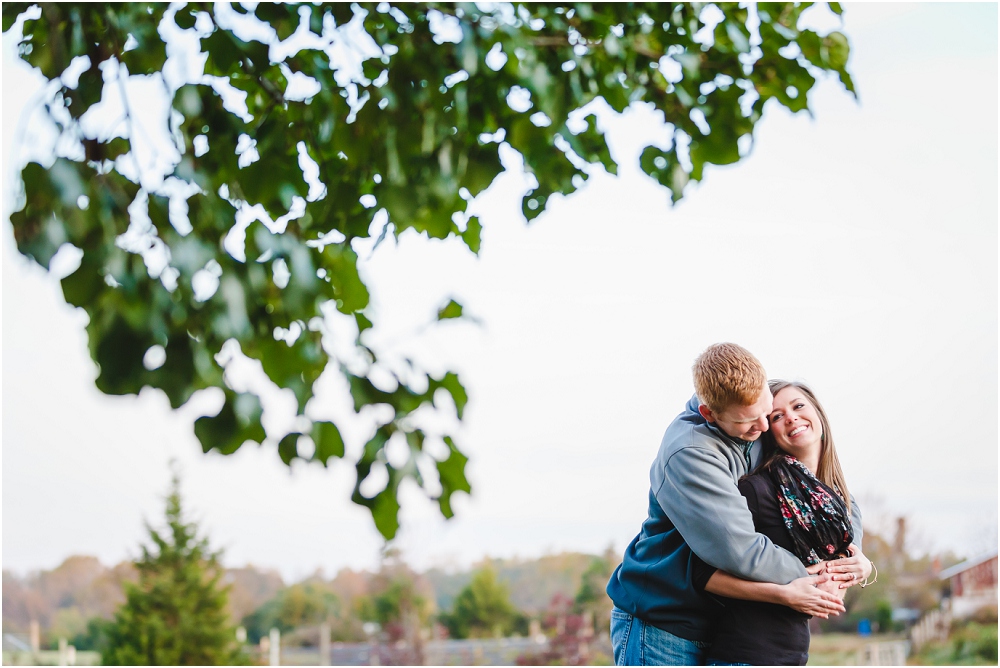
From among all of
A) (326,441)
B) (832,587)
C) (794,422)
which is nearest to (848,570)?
(832,587)

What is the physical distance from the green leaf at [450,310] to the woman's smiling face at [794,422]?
119 centimetres

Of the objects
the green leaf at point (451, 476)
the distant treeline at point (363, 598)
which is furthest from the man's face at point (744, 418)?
the distant treeline at point (363, 598)

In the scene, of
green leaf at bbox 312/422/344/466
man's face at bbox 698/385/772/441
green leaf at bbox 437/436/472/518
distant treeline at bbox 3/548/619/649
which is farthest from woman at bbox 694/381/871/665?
distant treeline at bbox 3/548/619/649

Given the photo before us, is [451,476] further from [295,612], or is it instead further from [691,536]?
[295,612]

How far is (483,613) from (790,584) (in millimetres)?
10642

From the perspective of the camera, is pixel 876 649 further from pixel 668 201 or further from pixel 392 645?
pixel 668 201

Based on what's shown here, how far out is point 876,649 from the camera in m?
10.5

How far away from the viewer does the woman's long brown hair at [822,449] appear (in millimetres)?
1891

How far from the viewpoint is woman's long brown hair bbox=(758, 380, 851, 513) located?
6.20 ft

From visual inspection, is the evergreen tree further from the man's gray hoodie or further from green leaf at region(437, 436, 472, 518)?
green leaf at region(437, 436, 472, 518)

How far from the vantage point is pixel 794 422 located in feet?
6.05

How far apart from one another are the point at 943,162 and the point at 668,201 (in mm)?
12303

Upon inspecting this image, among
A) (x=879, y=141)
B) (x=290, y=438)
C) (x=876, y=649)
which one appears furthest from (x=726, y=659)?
(x=879, y=141)

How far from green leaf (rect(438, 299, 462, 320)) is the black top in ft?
3.47
